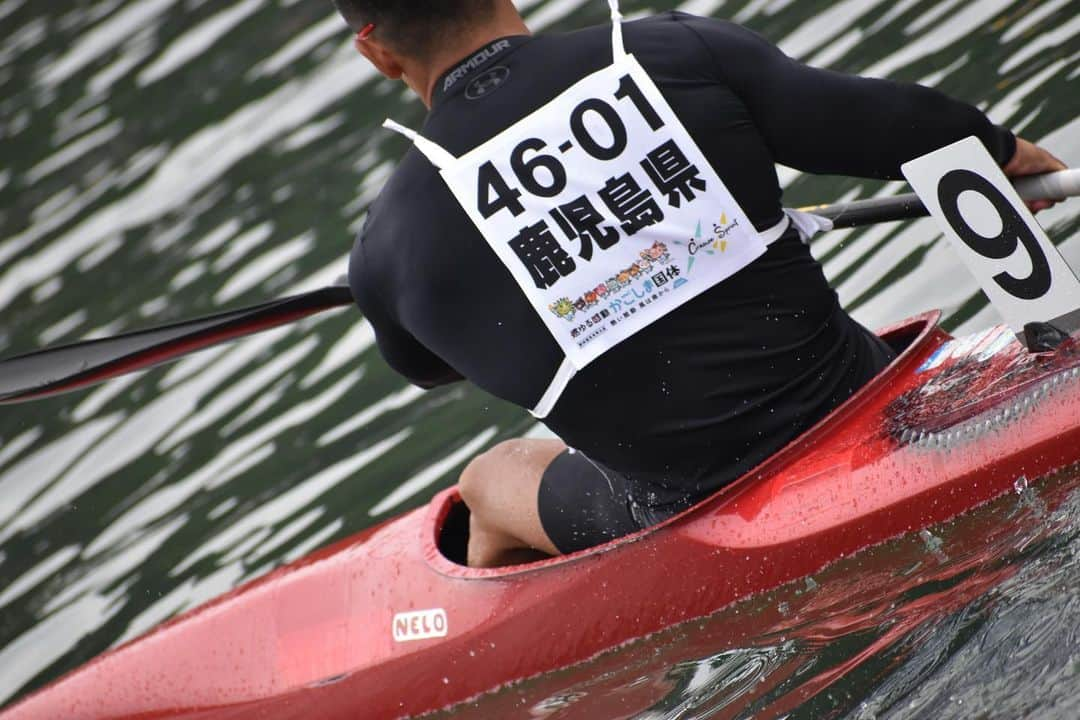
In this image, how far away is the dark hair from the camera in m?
3.34

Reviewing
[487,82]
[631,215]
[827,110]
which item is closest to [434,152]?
[487,82]

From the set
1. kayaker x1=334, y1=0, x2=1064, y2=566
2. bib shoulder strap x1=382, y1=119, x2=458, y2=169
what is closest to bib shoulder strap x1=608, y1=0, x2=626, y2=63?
kayaker x1=334, y1=0, x2=1064, y2=566

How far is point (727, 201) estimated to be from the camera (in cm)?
332

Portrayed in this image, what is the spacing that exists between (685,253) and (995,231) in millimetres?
666

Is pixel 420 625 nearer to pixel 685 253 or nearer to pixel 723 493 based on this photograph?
pixel 723 493

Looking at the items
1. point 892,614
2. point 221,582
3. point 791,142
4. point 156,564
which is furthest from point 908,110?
point 156,564

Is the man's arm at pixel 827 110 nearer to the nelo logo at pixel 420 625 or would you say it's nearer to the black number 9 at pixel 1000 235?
the black number 9 at pixel 1000 235

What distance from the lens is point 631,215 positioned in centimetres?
329

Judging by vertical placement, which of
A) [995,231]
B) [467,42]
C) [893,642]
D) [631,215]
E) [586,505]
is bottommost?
[893,642]

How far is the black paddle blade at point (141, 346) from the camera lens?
4750 millimetres

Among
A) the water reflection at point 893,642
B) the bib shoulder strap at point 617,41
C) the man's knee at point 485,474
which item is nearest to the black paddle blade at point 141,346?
the man's knee at point 485,474

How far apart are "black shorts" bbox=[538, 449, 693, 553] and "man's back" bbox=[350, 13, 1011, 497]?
24cm

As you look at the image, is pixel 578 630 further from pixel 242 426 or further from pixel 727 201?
pixel 242 426

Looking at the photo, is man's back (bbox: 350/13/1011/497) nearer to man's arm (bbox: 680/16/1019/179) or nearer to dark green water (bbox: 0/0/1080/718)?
man's arm (bbox: 680/16/1019/179)
